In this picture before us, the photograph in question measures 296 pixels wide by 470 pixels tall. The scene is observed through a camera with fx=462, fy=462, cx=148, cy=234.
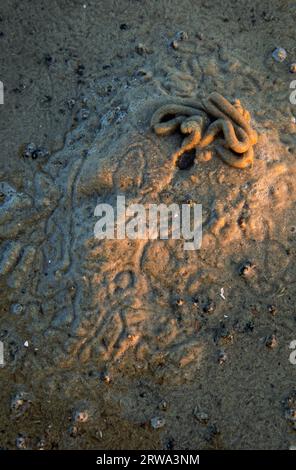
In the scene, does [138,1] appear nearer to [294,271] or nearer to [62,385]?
[294,271]

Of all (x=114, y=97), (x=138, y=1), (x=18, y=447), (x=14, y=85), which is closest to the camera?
(x=18, y=447)

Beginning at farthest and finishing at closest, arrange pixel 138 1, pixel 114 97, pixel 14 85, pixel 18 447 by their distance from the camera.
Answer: pixel 138 1, pixel 14 85, pixel 114 97, pixel 18 447

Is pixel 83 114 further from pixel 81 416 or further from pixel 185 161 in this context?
pixel 81 416

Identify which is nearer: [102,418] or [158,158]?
[102,418]

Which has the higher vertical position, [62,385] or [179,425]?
[62,385]

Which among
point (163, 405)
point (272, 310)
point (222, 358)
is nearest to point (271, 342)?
point (272, 310)

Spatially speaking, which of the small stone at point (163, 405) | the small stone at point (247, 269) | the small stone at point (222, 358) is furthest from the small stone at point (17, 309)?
the small stone at point (247, 269)

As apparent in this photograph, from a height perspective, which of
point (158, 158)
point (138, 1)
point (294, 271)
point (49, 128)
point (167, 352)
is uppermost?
point (138, 1)

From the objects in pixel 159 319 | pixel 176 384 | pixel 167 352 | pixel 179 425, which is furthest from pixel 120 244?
pixel 179 425
